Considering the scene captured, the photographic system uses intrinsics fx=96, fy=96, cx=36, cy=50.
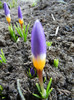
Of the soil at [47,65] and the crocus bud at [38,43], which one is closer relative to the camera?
the crocus bud at [38,43]

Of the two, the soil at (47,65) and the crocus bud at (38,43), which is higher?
the crocus bud at (38,43)

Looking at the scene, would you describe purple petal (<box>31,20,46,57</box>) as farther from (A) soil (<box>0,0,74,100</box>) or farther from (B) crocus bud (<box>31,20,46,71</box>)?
(A) soil (<box>0,0,74,100</box>)

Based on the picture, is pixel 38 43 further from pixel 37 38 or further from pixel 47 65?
pixel 47 65

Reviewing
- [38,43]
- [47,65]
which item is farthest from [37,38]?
[47,65]

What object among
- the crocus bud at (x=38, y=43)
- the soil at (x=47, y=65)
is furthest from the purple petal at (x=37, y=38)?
the soil at (x=47, y=65)

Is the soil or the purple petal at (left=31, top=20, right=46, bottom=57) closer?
the purple petal at (left=31, top=20, right=46, bottom=57)

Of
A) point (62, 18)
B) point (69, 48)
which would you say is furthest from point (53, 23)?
point (69, 48)

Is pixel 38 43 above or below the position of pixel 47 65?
above

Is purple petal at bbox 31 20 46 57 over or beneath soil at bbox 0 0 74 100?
over

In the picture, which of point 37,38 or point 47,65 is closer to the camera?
point 37,38

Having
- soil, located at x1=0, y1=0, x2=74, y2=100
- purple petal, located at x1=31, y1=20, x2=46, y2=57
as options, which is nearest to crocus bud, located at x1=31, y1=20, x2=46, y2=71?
purple petal, located at x1=31, y1=20, x2=46, y2=57

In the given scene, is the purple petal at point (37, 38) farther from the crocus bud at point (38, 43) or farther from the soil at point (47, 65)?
the soil at point (47, 65)
